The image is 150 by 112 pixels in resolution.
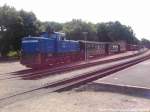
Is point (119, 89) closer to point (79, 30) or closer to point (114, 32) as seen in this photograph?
point (79, 30)

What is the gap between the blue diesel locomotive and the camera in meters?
27.3

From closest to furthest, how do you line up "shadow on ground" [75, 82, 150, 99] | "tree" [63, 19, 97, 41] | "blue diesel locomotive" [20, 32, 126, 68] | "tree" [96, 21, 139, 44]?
1. "shadow on ground" [75, 82, 150, 99]
2. "blue diesel locomotive" [20, 32, 126, 68]
3. "tree" [63, 19, 97, 41]
4. "tree" [96, 21, 139, 44]

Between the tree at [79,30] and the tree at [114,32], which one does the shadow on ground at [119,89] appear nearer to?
the tree at [79,30]

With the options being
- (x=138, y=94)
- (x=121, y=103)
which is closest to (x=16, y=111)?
(x=121, y=103)

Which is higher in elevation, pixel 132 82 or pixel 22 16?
pixel 22 16

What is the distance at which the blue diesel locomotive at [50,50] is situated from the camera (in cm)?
2728

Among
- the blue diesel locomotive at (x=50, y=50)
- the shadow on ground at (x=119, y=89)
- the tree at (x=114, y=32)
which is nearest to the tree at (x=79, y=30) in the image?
the tree at (x=114, y=32)

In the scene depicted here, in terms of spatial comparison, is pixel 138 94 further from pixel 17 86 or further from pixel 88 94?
pixel 17 86

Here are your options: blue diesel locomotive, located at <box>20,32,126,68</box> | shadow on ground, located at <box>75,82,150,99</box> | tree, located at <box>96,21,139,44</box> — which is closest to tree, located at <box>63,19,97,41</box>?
tree, located at <box>96,21,139,44</box>

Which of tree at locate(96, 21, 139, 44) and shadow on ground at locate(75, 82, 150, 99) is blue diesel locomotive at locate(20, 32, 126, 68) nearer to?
shadow on ground at locate(75, 82, 150, 99)

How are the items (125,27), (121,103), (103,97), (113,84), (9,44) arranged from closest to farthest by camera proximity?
(121,103) < (103,97) < (113,84) < (9,44) < (125,27)

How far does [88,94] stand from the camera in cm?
1359

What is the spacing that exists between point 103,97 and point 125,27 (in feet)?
326

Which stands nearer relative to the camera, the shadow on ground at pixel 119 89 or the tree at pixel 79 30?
the shadow on ground at pixel 119 89
